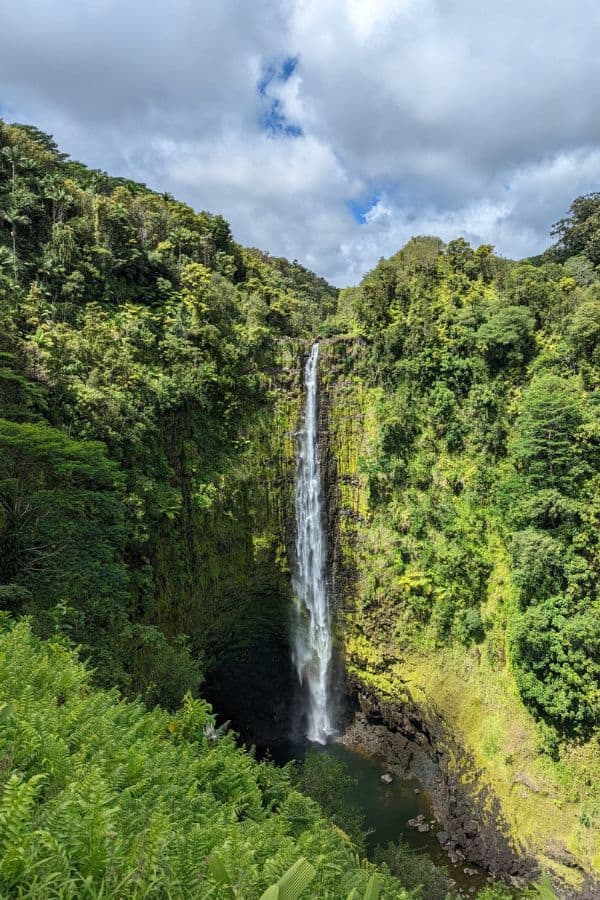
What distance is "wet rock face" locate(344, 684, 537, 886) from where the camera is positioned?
14672mm

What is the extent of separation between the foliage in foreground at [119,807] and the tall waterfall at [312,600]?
50.5 feet

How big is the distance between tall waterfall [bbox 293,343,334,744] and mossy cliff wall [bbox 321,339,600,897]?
67 centimetres

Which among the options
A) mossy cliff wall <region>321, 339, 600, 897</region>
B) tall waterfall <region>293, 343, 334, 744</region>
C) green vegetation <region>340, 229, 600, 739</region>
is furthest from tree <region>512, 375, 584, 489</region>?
tall waterfall <region>293, 343, 334, 744</region>

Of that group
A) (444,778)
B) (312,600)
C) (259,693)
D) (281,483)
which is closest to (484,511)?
(312,600)

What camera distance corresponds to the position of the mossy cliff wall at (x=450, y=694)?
14523 mm

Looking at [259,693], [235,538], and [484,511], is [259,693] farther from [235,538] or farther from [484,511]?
[484,511]

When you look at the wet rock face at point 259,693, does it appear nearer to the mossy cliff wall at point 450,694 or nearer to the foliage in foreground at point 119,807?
the mossy cliff wall at point 450,694

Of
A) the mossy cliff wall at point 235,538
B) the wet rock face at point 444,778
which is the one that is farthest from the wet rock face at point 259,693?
the wet rock face at point 444,778

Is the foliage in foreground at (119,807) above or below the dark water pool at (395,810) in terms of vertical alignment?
above

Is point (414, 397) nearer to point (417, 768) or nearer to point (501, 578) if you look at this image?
point (501, 578)

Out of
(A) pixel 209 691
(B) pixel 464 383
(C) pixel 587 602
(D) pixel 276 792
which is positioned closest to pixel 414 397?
(B) pixel 464 383

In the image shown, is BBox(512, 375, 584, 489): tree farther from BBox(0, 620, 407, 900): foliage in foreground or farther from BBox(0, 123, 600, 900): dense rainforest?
BBox(0, 620, 407, 900): foliage in foreground

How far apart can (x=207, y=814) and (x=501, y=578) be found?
1649 centimetres

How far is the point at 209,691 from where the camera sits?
21.1 m
